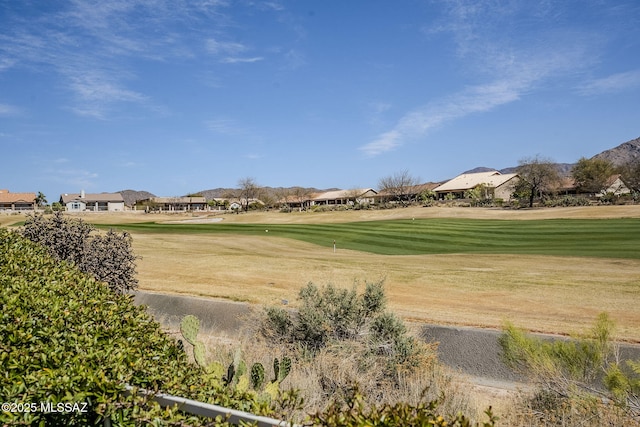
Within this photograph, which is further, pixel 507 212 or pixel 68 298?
pixel 507 212

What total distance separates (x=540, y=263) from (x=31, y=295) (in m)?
22.8

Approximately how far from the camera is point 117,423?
3510 mm

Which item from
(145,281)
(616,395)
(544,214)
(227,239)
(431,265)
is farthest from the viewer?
(544,214)

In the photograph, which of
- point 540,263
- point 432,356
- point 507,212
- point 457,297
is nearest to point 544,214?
point 507,212

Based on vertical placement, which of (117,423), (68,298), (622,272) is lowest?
(622,272)

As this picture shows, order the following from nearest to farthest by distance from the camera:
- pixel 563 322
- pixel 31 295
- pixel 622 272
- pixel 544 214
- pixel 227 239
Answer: pixel 31 295 < pixel 563 322 < pixel 622 272 < pixel 227 239 < pixel 544 214

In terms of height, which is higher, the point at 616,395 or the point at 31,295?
the point at 31,295

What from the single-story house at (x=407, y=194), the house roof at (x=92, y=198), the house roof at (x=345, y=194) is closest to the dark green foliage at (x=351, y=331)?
the single-story house at (x=407, y=194)

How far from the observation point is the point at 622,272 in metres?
19.8

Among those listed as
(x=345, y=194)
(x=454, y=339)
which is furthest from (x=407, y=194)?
(x=454, y=339)

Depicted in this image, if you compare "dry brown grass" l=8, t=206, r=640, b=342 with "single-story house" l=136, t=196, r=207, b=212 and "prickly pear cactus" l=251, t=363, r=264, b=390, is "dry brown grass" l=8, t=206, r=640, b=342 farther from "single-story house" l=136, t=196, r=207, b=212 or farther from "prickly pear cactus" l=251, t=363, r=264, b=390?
"single-story house" l=136, t=196, r=207, b=212

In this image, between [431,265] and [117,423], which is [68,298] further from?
[431,265]

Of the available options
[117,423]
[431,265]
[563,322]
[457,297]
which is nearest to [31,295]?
[117,423]

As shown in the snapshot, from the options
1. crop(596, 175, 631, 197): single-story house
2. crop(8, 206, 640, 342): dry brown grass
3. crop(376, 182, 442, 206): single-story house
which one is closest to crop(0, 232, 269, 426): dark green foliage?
crop(8, 206, 640, 342): dry brown grass
